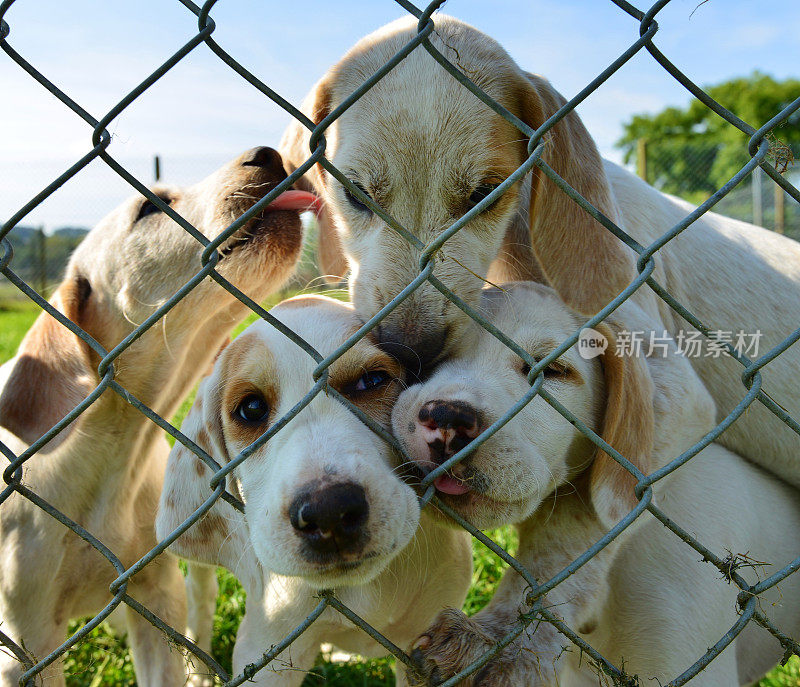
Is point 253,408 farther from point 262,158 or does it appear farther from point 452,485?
point 262,158

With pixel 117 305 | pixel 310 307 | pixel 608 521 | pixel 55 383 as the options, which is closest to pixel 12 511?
pixel 55 383

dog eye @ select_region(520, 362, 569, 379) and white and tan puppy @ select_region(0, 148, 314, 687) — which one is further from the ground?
dog eye @ select_region(520, 362, 569, 379)

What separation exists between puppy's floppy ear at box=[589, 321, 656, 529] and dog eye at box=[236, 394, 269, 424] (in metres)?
0.93

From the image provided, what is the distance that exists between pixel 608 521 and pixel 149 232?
84.8 inches

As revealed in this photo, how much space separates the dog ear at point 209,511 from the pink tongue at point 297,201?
2.74 ft

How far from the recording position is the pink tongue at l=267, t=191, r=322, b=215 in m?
2.83

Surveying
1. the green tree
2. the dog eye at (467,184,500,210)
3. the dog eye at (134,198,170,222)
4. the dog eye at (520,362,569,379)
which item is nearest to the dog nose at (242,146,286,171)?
the dog eye at (134,198,170,222)

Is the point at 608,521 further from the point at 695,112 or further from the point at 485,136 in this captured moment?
the point at 695,112

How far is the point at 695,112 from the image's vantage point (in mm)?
55688

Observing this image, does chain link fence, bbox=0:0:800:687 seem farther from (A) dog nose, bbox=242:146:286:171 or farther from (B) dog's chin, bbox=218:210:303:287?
(A) dog nose, bbox=242:146:286:171

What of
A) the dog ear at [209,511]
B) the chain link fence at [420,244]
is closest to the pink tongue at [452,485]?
the chain link fence at [420,244]

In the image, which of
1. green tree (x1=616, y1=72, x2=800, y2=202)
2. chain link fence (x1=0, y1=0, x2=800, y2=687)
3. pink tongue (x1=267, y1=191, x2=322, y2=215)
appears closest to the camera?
chain link fence (x1=0, y1=0, x2=800, y2=687)

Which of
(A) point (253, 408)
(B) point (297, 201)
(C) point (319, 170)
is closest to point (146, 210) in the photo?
(B) point (297, 201)

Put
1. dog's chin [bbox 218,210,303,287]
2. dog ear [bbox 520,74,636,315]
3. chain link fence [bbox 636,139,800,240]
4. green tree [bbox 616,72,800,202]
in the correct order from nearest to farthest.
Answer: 1. dog ear [bbox 520,74,636,315]
2. dog's chin [bbox 218,210,303,287]
3. chain link fence [bbox 636,139,800,240]
4. green tree [bbox 616,72,800,202]
